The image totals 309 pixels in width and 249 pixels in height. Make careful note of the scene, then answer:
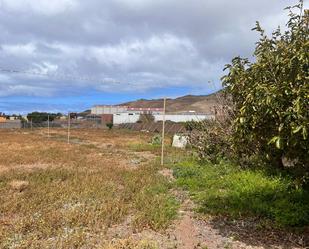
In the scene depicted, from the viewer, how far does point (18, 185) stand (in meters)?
10.8

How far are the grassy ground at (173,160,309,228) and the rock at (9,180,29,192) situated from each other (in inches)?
162

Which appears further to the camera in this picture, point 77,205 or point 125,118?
point 125,118

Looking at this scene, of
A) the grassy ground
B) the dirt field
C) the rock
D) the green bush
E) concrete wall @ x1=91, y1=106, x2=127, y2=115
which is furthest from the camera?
concrete wall @ x1=91, y1=106, x2=127, y2=115

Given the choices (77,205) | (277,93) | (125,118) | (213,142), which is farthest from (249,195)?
(125,118)

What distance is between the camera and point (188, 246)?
20.6 feet

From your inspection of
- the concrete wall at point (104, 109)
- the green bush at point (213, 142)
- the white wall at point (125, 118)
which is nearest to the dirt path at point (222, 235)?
the green bush at point (213, 142)

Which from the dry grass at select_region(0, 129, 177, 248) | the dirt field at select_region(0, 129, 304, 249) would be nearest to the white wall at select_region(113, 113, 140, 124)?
the dry grass at select_region(0, 129, 177, 248)

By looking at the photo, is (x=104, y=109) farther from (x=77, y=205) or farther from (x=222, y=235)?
(x=222, y=235)

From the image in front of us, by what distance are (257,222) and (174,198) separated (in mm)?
2428

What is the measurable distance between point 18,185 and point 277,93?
7.92m

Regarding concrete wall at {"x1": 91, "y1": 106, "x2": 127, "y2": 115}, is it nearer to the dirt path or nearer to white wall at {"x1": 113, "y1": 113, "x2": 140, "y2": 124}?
white wall at {"x1": 113, "y1": 113, "x2": 140, "y2": 124}

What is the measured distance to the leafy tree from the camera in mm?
4961

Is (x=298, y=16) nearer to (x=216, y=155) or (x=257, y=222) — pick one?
(x=257, y=222)

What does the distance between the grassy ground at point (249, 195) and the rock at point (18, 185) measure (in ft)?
13.5
